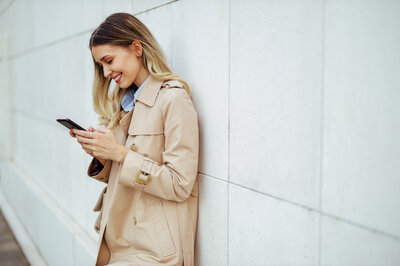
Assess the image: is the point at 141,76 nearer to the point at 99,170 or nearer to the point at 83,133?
the point at 83,133

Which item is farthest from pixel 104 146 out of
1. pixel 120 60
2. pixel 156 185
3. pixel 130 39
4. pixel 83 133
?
pixel 130 39

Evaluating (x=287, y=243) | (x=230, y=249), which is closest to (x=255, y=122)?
(x=287, y=243)

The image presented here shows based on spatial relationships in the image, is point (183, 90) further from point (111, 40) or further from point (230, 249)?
point (230, 249)

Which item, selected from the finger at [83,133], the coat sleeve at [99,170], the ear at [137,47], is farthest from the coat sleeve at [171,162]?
the coat sleeve at [99,170]

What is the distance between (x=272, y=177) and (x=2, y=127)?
8.45 meters

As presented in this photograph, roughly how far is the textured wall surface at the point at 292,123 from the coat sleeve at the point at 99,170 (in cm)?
59

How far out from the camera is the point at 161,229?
2.03 metres

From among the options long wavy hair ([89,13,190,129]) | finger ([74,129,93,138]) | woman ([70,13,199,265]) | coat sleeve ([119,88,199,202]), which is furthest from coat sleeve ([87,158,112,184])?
coat sleeve ([119,88,199,202])

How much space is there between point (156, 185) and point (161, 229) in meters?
0.27

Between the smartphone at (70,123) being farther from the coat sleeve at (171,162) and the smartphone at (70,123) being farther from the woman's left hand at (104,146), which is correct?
the coat sleeve at (171,162)

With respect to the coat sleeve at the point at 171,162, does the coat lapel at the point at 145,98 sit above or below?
above

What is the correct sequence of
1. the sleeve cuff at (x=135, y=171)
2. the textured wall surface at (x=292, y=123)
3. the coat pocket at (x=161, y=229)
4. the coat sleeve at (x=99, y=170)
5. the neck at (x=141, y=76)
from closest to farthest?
1. the textured wall surface at (x=292, y=123)
2. the sleeve cuff at (x=135, y=171)
3. the coat pocket at (x=161, y=229)
4. the neck at (x=141, y=76)
5. the coat sleeve at (x=99, y=170)

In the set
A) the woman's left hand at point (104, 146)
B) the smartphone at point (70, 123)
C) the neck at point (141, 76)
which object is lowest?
the woman's left hand at point (104, 146)

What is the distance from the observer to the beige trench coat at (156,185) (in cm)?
192
